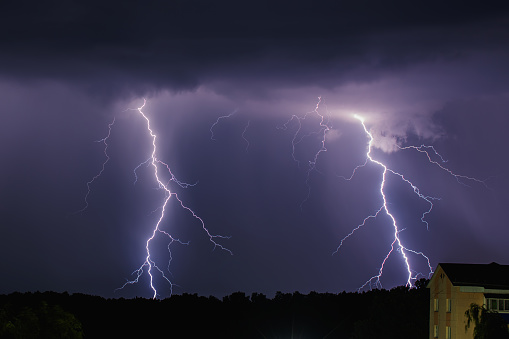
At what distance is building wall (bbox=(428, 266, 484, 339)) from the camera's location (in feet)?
168

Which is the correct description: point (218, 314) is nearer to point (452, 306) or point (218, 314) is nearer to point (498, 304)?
point (452, 306)

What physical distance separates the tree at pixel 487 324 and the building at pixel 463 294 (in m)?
2.09

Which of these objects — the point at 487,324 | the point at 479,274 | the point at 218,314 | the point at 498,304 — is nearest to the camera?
the point at 487,324

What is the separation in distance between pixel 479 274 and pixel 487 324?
6.36 metres

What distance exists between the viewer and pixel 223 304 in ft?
378

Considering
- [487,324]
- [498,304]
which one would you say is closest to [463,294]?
[498,304]

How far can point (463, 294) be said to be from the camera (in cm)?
5162

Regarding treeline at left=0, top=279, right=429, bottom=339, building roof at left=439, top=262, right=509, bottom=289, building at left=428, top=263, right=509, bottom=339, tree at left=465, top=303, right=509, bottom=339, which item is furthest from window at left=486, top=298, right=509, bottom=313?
treeline at left=0, top=279, right=429, bottom=339

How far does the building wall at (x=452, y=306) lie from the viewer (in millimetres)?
51219

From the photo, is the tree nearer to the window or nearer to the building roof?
the window

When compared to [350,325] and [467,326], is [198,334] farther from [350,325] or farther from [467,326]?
[467,326]

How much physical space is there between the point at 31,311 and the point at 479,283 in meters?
25.0

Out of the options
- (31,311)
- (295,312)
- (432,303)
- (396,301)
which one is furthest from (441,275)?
(295,312)

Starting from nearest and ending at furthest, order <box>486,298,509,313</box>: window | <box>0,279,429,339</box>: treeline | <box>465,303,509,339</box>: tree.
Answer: <box>465,303,509,339</box>: tree < <box>486,298,509,313</box>: window < <box>0,279,429,339</box>: treeline
